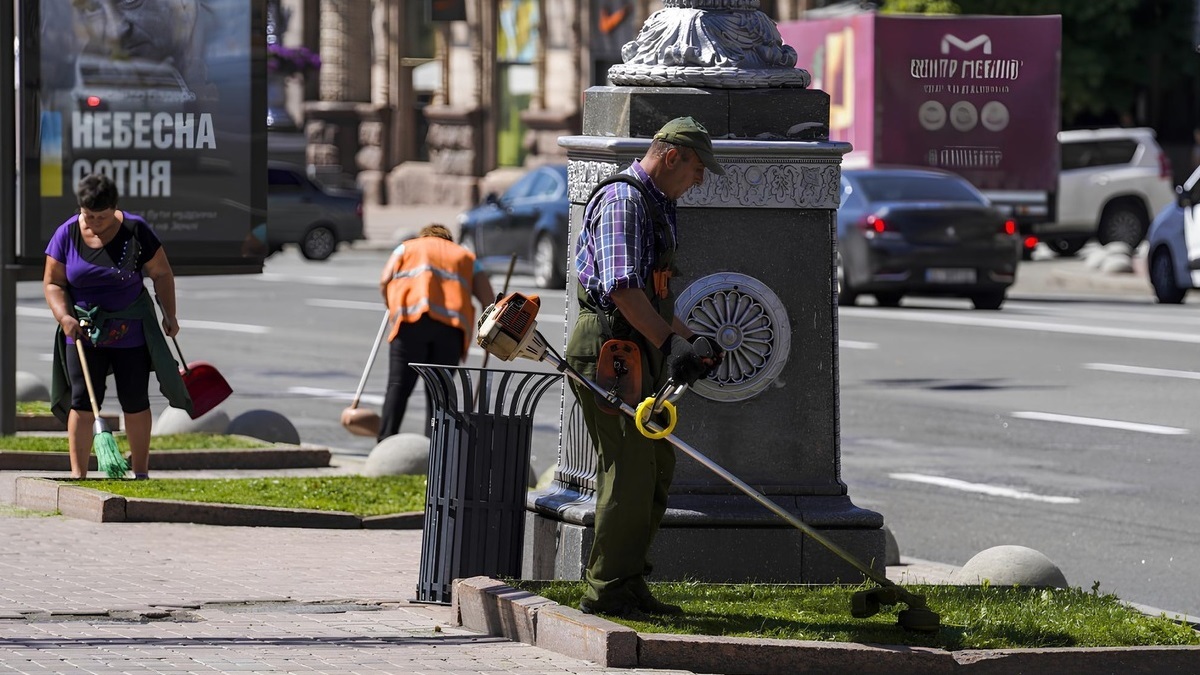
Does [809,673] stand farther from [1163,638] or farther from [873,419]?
[873,419]

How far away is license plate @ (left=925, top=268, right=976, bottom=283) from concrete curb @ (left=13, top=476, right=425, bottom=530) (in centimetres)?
1447

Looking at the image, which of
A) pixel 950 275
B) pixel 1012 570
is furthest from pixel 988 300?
pixel 1012 570

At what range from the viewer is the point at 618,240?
280 inches

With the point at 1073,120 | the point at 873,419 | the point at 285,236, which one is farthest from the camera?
the point at 1073,120

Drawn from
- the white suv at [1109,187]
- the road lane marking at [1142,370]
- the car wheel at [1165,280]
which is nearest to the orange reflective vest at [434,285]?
the road lane marking at [1142,370]

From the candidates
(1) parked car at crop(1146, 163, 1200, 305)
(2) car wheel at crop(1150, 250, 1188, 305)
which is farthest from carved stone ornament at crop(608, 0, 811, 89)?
(2) car wheel at crop(1150, 250, 1188, 305)

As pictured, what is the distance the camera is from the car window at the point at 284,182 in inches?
1368

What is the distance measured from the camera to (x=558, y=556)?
8508 mm

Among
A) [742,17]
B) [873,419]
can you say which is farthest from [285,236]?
[742,17]

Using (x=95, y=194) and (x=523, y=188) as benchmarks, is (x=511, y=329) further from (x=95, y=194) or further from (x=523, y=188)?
(x=523, y=188)

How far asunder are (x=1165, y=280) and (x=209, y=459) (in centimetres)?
1686

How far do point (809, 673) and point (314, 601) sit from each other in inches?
84.1

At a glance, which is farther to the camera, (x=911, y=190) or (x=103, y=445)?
(x=911, y=190)

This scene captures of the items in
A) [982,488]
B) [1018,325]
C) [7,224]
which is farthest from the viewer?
[1018,325]
